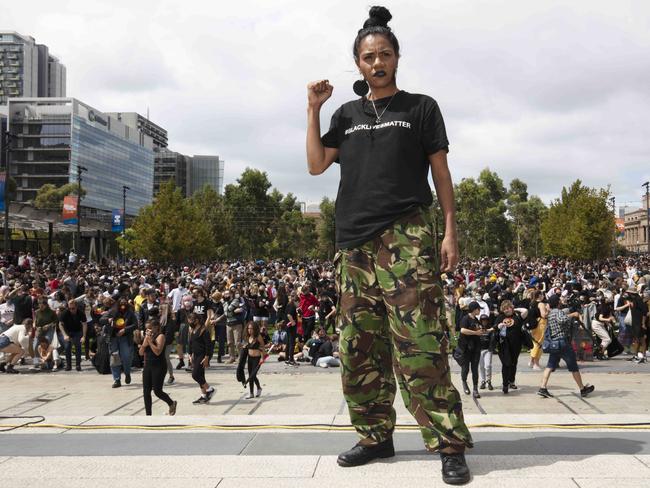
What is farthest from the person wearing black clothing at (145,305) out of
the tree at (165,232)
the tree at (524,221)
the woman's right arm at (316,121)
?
the tree at (524,221)

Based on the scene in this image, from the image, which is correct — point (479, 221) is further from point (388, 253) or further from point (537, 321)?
point (388, 253)

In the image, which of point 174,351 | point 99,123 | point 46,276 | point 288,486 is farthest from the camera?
point 99,123

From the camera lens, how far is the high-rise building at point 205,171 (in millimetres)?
173625

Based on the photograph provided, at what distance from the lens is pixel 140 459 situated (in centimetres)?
348

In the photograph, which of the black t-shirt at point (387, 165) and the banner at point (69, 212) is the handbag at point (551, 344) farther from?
the banner at point (69, 212)

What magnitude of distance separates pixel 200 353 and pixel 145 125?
593ft

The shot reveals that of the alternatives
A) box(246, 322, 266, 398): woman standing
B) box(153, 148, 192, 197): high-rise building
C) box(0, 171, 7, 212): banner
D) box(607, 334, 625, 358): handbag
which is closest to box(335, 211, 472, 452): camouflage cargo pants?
box(246, 322, 266, 398): woman standing

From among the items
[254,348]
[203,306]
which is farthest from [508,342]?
[203,306]

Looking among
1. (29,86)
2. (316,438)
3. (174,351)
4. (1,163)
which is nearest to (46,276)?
(174,351)

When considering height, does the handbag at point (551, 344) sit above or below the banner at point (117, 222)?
below

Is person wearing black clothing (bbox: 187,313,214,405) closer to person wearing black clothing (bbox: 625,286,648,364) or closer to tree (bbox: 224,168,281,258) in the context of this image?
person wearing black clothing (bbox: 625,286,648,364)

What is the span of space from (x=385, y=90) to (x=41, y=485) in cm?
290

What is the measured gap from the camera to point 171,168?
170m

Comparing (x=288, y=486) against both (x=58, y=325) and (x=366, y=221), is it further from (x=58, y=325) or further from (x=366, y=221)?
(x=58, y=325)
